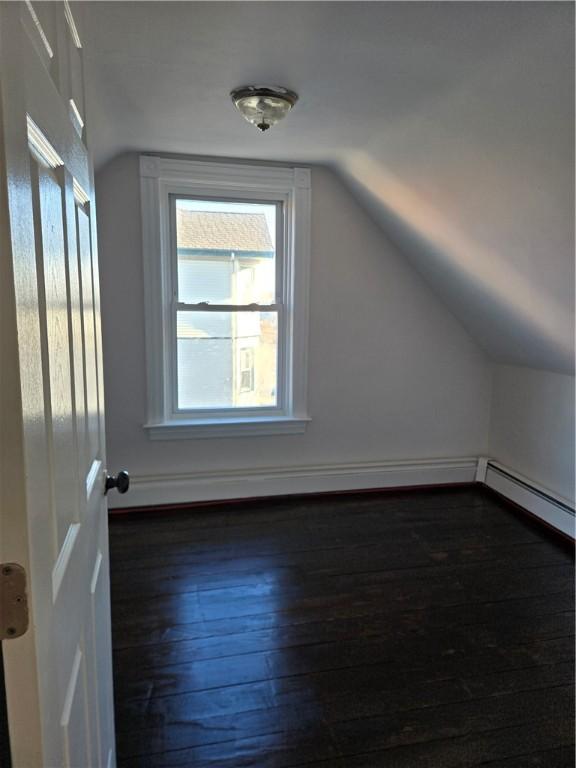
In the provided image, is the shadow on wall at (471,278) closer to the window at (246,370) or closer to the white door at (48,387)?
the window at (246,370)

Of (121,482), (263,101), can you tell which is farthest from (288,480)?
(263,101)

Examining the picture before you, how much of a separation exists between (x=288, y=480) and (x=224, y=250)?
1.65 metres

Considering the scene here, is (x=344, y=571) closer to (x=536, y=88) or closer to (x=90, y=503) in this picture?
(x=90, y=503)

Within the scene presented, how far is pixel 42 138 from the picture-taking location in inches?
27.7

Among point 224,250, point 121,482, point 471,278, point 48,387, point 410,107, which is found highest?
point 410,107

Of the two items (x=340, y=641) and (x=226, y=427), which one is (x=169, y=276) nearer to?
(x=226, y=427)

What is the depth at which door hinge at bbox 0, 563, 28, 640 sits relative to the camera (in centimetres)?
55

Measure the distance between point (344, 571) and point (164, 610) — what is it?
A: 93 centimetres

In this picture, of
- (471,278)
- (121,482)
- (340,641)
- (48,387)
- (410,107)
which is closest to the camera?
(48,387)

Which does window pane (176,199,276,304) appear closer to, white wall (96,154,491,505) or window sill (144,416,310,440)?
white wall (96,154,491,505)

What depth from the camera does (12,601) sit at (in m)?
0.55

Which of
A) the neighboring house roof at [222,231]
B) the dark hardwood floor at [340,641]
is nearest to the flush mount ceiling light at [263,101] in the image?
the neighboring house roof at [222,231]

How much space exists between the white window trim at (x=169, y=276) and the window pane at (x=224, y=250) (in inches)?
3.5

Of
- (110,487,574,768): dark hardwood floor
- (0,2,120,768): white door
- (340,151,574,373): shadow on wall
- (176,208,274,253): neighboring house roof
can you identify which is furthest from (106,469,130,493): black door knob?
(176,208,274,253): neighboring house roof
